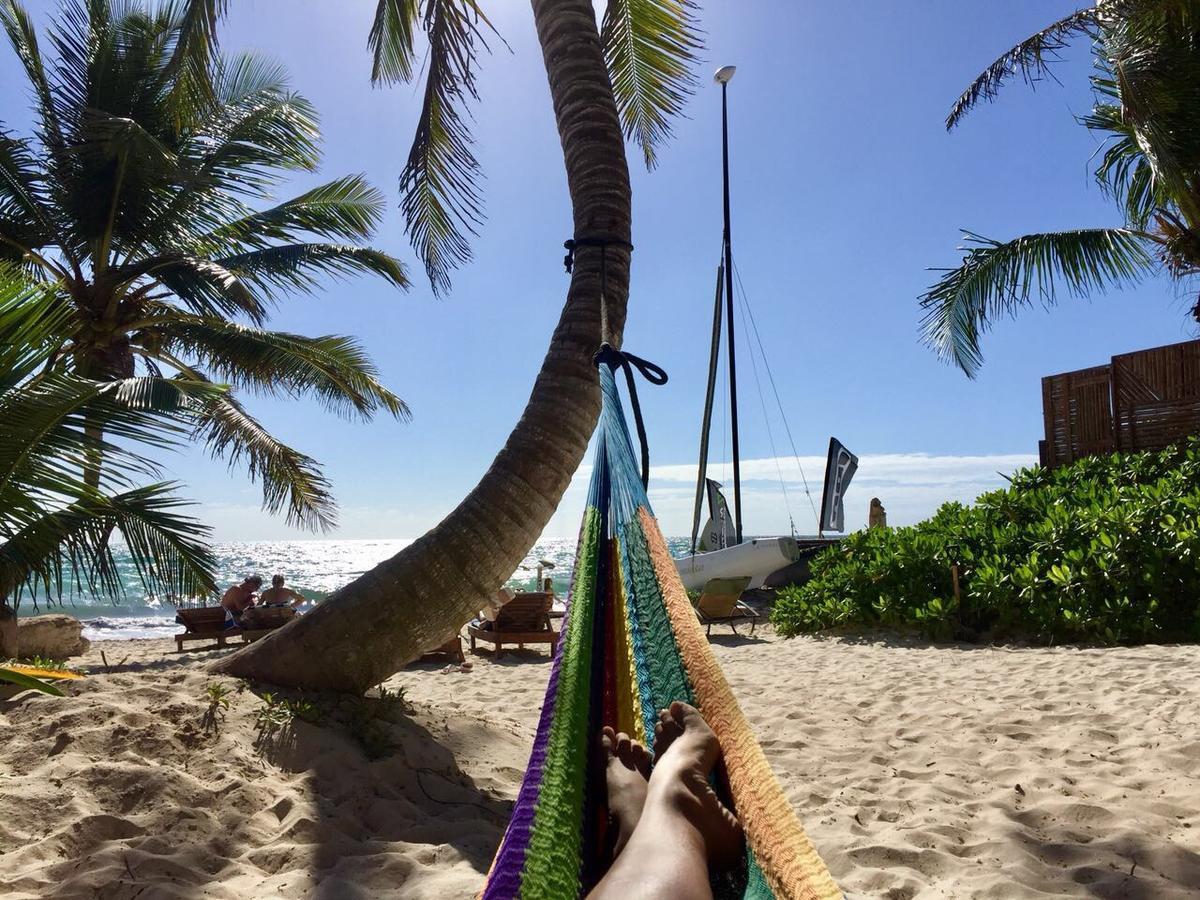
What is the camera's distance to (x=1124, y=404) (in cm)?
898

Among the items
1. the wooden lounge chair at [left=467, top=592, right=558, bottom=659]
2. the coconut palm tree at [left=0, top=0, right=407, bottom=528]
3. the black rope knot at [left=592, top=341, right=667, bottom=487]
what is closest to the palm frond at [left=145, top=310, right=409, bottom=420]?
the coconut palm tree at [left=0, top=0, right=407, bottom=528]

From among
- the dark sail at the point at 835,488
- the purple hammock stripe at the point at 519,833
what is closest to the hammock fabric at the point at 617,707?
the purple hammock stripe at the point at 519,833

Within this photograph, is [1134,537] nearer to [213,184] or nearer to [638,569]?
[638,569]

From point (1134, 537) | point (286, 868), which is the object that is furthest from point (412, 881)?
point (1134, 537)

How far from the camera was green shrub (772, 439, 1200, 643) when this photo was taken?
216 inches

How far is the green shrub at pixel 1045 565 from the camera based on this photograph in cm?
549

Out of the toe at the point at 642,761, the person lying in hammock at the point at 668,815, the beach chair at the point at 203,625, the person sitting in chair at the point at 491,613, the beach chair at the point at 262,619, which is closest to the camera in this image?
the person lying in hammock at the point at 668,815

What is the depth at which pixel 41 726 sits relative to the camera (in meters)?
2.38

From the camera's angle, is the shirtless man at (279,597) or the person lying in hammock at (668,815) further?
the shirtless man at (279,597)

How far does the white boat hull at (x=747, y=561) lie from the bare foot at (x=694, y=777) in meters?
9.52

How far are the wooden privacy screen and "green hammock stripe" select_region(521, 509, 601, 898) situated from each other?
9.22 meters

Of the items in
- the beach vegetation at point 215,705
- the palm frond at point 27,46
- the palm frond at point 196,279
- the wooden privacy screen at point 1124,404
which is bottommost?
the beach vegetation at point 215,705

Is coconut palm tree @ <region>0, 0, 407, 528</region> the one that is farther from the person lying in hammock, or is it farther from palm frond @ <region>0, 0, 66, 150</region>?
the person lying in hammock

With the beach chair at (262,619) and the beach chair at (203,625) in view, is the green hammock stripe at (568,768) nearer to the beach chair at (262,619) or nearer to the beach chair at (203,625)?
the beach chair at (262,619)
